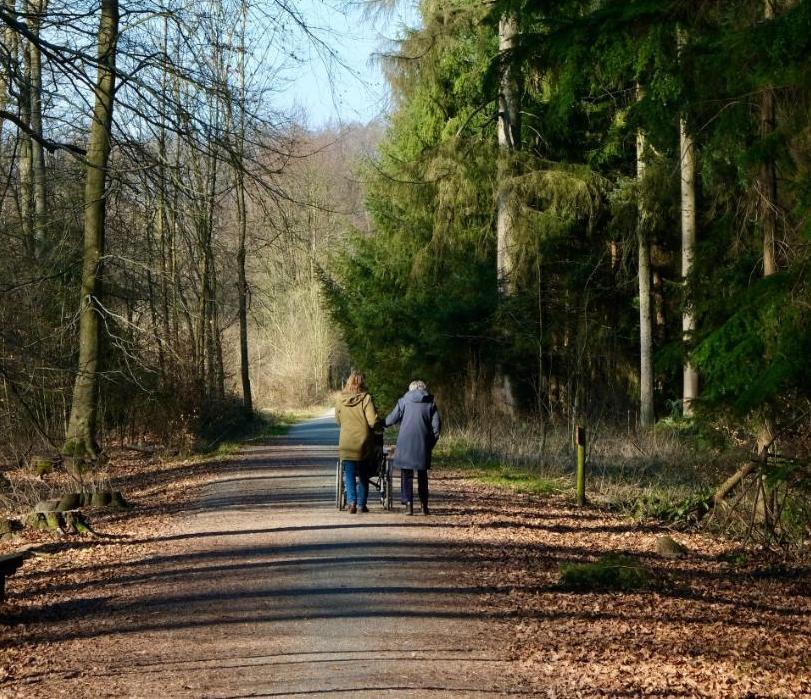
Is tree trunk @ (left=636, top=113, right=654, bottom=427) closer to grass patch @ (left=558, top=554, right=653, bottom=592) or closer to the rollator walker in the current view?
the rollator walker

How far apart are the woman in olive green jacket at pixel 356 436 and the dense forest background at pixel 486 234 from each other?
7.48 feet

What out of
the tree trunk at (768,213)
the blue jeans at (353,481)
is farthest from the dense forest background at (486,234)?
the blue jeans at (353,481)

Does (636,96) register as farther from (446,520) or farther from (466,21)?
(446,520)

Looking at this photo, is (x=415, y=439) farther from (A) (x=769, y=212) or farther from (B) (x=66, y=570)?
(A) (x=769, y=212)

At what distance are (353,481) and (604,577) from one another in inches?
198

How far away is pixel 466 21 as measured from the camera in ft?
82.1

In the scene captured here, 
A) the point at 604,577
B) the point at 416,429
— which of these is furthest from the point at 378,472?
the point at 604,577

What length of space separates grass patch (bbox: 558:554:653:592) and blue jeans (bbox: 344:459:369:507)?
4.41 m

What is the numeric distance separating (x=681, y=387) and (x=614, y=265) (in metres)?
3.60

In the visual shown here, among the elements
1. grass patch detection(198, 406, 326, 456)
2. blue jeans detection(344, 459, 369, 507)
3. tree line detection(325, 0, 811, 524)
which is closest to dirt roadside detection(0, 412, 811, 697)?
blue jeans detection(344, 459, 369, 507)

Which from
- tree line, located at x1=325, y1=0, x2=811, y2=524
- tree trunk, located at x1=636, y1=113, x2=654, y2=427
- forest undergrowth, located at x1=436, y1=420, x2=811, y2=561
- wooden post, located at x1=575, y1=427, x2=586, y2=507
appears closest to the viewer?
forest undergrowth, located at x1=436, y1=420, x2=811, y2=561

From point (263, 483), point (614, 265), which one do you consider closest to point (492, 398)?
point (614, 265)

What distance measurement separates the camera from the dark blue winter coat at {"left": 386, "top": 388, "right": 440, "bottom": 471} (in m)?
14.0

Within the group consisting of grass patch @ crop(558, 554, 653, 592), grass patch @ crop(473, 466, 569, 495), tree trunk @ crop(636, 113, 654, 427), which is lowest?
grass patch @ crop(558, 554, 653, 592)
